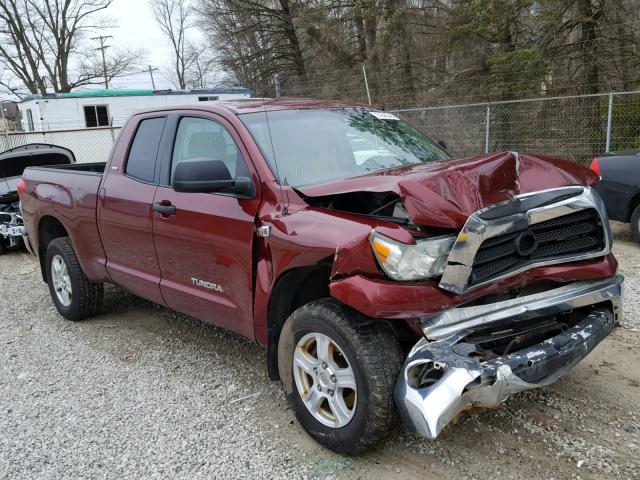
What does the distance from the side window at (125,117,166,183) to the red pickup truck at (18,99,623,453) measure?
0.66 feet

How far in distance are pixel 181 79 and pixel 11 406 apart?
152 feet

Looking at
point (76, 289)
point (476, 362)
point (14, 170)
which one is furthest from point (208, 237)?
point (14, 170)

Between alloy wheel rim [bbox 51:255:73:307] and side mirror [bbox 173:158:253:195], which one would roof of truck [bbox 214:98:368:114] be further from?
alloy wheel rim [bbox 51:255:73:307]

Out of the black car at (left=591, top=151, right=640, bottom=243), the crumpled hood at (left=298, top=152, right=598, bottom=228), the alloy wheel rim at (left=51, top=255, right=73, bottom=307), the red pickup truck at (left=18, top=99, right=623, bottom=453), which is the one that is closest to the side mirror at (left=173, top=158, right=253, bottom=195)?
the red pickup truck at (left=18, top=99, right=623, bottom=453)

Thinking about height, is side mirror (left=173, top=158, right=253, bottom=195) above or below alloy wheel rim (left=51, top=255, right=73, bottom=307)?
above

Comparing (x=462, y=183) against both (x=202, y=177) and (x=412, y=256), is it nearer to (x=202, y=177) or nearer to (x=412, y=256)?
(x=412, y=256)

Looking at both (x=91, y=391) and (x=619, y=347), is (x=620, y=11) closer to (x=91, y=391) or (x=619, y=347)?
(x=619, y=347)

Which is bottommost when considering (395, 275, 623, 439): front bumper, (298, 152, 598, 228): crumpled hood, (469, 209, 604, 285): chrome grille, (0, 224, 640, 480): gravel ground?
(0, 224, 640, 480): gravel ground

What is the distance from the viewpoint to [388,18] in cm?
1719

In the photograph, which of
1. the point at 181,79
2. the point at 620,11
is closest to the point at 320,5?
the point at 620,11

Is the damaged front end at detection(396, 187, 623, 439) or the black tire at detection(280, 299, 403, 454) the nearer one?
the damaged front end at detection(396, 187, 623, 439)

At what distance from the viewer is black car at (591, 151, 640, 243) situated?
696 cm

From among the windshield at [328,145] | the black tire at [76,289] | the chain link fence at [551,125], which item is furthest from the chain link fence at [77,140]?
the windshield at [328,145]

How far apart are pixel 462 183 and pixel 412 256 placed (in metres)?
0.46
